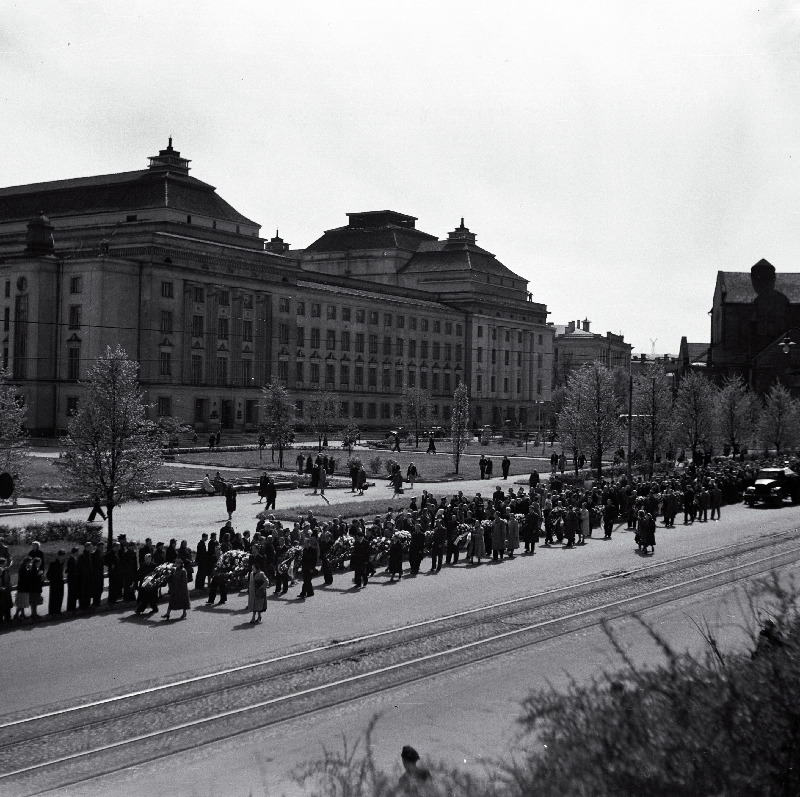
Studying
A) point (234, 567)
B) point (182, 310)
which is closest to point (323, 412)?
point (182, 310)

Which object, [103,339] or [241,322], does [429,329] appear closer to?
[241,322]

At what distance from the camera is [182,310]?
294ft

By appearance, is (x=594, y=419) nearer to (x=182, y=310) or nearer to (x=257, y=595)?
(x=257, y=595)

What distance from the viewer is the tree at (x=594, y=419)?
59.2 m

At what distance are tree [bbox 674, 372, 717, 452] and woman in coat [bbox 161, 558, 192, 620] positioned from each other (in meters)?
54.3

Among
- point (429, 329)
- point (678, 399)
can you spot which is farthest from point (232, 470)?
point (429, 329)

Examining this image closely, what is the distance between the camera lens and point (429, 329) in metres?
122

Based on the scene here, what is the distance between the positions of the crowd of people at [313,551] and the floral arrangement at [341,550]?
0.03 meters

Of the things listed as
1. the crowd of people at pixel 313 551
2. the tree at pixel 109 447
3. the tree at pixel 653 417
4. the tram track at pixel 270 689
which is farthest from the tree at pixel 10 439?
the tree at pixel 653 417

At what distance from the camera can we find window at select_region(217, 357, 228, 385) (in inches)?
3686

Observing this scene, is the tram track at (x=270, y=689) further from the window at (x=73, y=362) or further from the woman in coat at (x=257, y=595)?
the window at (x=73, y=362)

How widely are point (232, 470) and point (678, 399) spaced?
1288 inches

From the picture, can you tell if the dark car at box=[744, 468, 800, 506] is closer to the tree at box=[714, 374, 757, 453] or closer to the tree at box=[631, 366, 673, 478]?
the tree at box=[631, 366, 673, 478]

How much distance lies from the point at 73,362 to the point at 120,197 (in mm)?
14545
